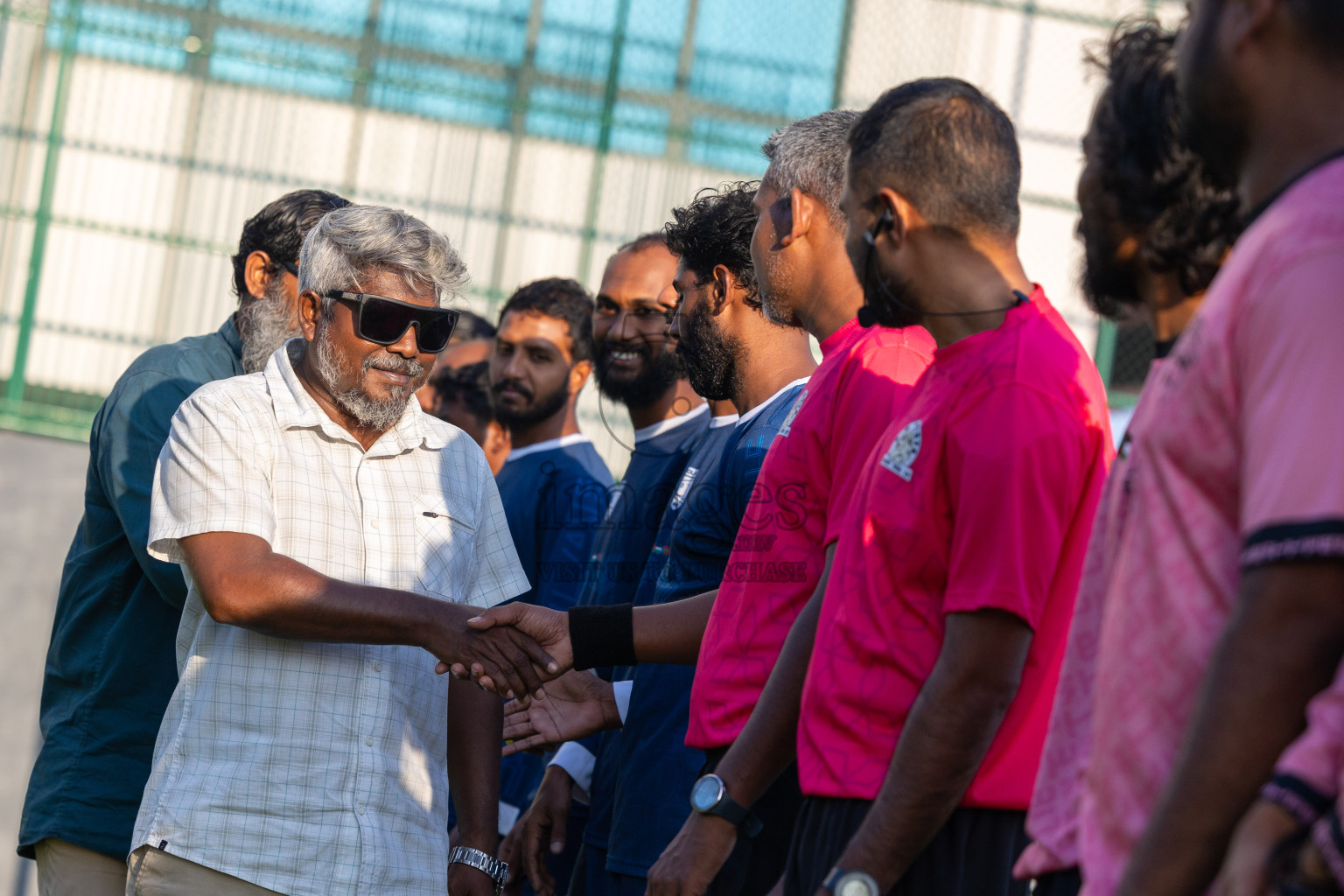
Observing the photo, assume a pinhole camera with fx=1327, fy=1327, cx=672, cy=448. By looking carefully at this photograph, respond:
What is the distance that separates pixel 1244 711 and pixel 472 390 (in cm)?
601

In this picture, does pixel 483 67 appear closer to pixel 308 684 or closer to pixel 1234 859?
pixel 308 684

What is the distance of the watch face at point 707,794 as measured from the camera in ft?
8.52

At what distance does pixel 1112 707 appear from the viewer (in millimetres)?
1524

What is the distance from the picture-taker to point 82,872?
3576 mm

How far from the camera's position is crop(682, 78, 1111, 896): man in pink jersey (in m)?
2.08

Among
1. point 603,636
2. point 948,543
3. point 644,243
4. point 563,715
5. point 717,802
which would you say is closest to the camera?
point 948,543

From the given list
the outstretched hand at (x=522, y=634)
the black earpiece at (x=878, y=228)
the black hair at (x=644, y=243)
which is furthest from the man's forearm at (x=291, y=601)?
the black hair at (x=644, y=243)

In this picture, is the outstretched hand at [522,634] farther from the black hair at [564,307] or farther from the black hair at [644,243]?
the black hair at [564,307]

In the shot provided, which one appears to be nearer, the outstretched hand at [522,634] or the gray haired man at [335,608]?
the gray haired man at [335,608]

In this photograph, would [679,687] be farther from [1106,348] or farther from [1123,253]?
[1106,348]

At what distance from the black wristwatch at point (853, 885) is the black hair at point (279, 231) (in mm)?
3032

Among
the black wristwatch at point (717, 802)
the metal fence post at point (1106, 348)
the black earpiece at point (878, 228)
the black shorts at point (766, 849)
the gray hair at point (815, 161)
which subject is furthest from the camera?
the metal fence post at point (1106, 348)

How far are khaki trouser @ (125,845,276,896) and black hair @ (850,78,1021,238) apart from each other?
2043mm

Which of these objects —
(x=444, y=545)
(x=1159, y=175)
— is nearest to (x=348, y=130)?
(x=444, y=545)
